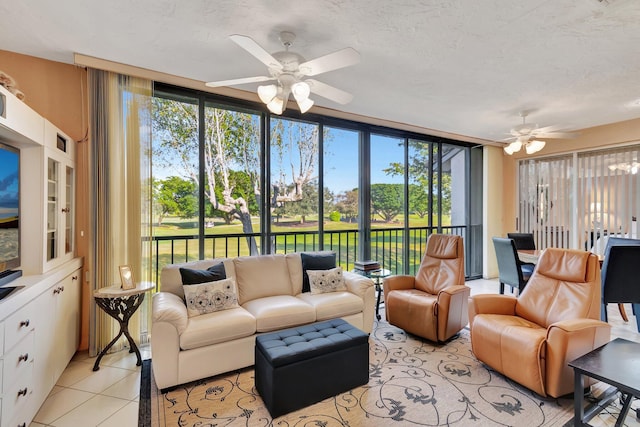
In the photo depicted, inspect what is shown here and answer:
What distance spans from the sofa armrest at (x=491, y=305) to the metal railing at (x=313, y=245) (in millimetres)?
2065

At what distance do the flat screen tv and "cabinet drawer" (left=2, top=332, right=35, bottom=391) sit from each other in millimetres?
448

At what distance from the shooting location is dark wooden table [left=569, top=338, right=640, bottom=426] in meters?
1.63

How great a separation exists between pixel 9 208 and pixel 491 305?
3723 millimetres

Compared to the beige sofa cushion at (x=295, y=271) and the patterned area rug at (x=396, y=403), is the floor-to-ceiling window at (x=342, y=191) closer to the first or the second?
the beige sofa cushion at (x=295, y=271)

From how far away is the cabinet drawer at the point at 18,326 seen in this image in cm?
161

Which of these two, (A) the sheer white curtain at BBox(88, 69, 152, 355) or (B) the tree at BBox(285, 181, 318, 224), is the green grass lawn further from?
(A) the sheer white curtain at BBox(88, 69, 152, 355)

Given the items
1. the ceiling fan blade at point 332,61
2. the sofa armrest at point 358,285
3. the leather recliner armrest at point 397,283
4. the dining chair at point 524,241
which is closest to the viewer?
the ceiling fan blade at point 332,61

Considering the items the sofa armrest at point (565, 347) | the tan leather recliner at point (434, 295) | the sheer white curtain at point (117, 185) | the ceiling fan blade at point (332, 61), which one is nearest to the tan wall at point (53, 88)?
the sheer white curtain at point (117, 185)

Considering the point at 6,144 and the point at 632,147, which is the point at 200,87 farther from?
the point at 632,147

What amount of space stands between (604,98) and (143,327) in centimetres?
576

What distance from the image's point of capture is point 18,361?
68.1 inches

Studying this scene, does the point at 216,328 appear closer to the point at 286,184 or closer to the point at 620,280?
the point at 286,184

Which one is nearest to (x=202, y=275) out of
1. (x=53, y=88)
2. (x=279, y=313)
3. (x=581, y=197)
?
(x=279, y=313)

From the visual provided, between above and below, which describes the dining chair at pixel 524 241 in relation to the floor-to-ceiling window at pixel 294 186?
below
